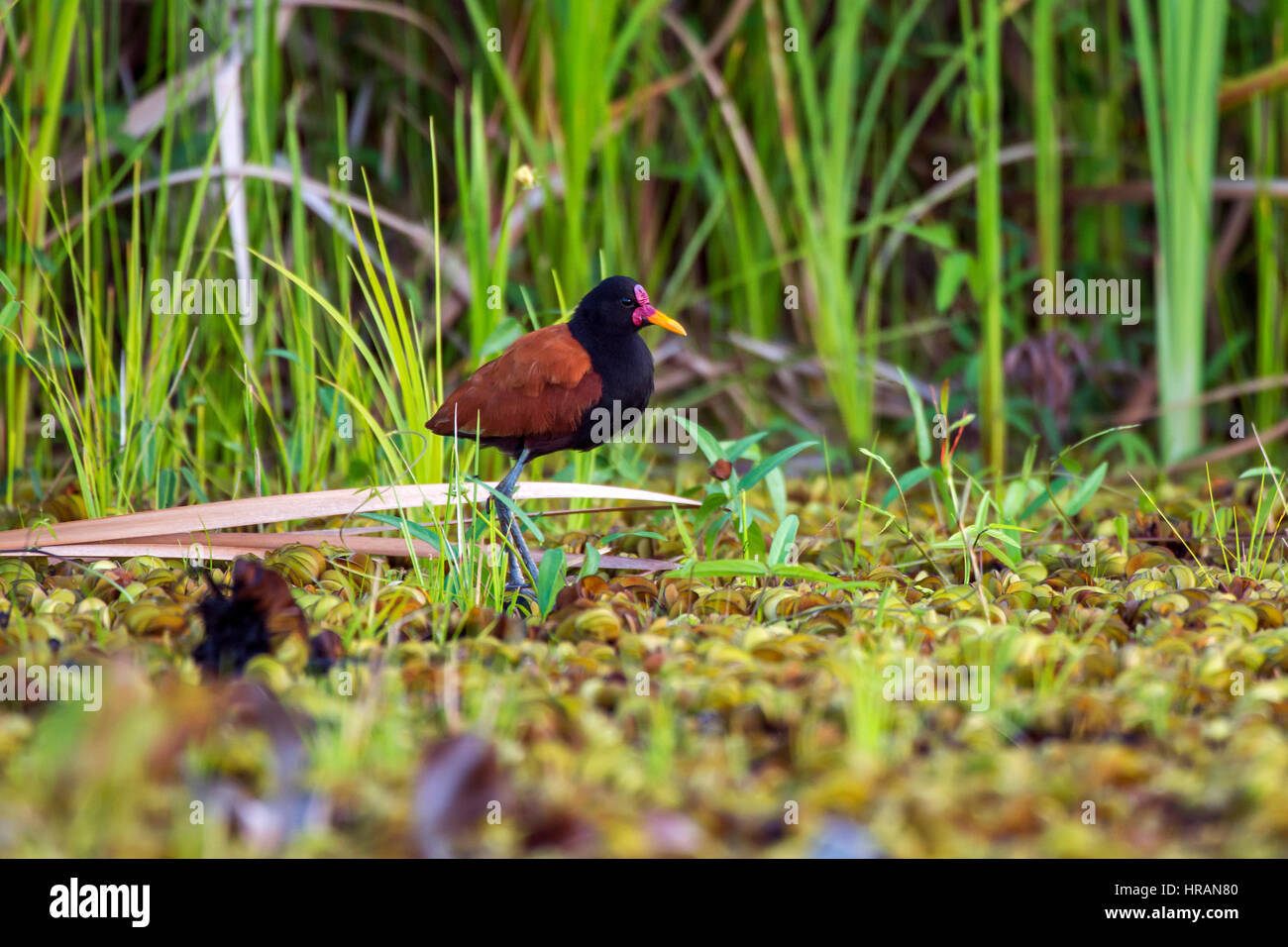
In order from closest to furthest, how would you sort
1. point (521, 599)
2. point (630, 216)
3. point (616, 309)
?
point (521, 599)
point (616, 309)
point (630, 216)

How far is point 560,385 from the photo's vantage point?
2473 mm

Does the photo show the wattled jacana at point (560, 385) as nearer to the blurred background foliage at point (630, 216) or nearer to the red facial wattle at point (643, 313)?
the red facial wattle at point (643, 313)

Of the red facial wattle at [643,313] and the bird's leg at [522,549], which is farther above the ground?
the red facial wattle at [643,313]

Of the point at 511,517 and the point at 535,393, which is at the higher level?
the point at 535,393

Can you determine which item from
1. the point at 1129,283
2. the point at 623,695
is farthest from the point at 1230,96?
the point at 623,695

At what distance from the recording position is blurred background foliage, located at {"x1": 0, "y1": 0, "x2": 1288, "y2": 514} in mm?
3033

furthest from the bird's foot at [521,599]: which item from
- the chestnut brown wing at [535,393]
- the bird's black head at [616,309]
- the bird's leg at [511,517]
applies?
the bird's black head at [616,309]

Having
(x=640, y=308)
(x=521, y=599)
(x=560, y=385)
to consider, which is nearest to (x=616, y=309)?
(x=640, y=308)

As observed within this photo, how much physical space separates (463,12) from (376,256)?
1.15 meters

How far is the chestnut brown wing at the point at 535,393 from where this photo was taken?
2469 millimetres

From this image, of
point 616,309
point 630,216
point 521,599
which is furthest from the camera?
point 630,216

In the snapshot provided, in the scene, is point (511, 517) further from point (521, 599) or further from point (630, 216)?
point (630, 216)

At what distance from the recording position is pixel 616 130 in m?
3.68

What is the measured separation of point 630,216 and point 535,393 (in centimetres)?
208
